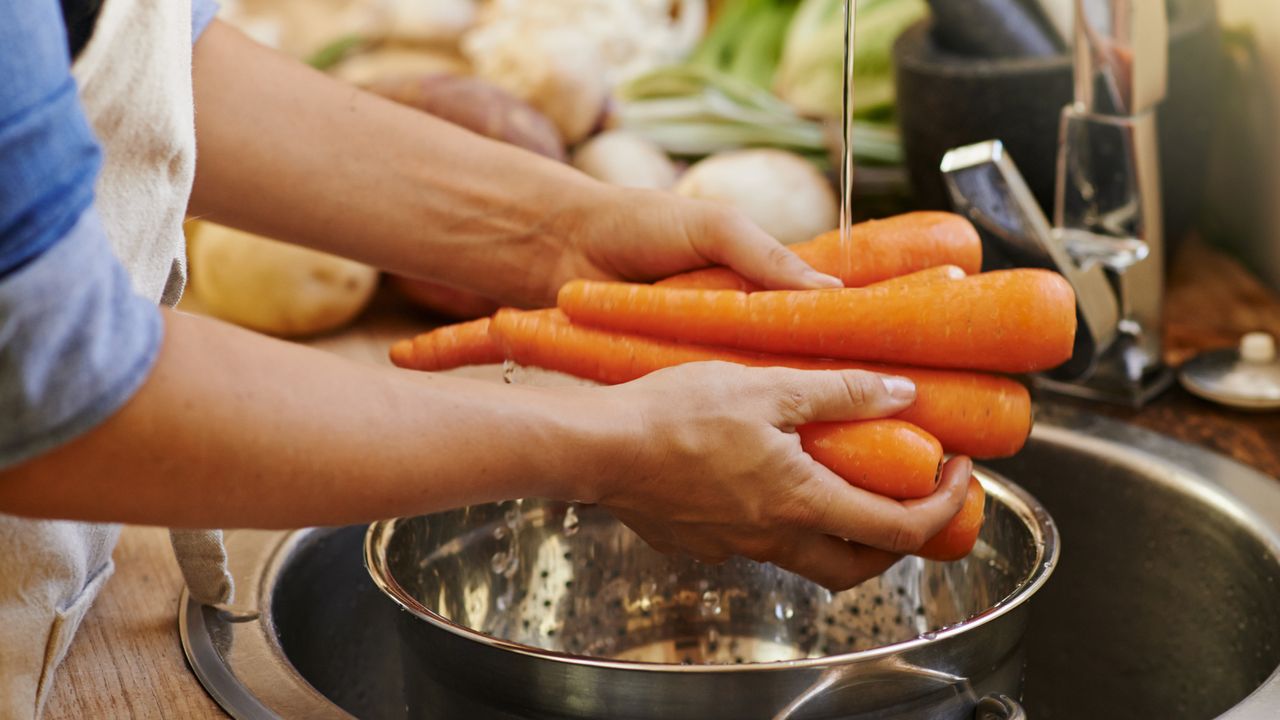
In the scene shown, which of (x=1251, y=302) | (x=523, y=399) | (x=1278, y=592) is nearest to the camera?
(x=523, y=399)

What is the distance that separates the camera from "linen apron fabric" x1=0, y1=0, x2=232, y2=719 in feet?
2.09

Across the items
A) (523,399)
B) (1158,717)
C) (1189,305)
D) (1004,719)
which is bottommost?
(1158,717)

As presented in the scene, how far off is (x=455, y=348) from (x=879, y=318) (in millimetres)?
326

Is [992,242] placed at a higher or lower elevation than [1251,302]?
higher

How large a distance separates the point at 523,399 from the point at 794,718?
0.22 metres

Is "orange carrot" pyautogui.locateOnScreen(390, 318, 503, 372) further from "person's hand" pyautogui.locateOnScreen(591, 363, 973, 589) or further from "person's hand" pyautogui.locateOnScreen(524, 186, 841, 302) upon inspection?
"person's hand" pyautogui.locateOnScreen(591, 363, 973, 589)

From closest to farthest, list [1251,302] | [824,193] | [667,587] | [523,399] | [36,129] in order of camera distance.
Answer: [36,129] → [523,399] → [667,587] → [1251,302] → [824,193]

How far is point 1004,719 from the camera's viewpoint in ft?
2.31

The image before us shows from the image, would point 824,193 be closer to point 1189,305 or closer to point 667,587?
point 1189,305

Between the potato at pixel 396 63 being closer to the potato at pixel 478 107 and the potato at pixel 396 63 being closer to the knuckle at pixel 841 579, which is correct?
the potato at pixel 478 107

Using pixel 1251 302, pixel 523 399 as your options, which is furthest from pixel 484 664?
pixel 1251 302

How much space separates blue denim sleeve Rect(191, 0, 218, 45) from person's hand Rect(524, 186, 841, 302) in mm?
289

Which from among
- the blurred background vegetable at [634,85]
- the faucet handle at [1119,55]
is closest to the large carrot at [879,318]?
the faucet handle at [1119,55]

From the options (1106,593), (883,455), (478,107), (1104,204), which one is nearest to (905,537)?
(883,455)
